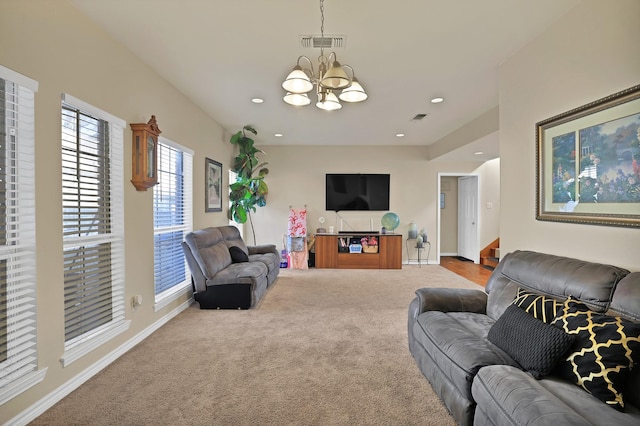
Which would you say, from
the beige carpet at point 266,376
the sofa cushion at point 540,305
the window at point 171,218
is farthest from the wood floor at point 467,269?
the window at point 171,218

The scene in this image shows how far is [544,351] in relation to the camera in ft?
5.24

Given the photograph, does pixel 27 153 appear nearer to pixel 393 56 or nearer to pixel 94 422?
pixel 94 422

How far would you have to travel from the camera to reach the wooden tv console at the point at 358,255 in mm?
6699

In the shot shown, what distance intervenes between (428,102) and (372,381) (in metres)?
3.34

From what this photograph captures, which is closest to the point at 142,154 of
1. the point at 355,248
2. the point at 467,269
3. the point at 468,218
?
the point at 355,248

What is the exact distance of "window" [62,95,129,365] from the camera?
2.31m

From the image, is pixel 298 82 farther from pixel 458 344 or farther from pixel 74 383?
pixel 74 383

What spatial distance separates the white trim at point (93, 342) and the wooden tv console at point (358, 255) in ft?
13.9

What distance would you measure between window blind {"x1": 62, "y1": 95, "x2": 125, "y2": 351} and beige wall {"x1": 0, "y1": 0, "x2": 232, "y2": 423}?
95mm

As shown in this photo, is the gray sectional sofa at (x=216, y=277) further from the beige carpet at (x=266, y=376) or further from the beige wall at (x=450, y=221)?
the beige wall at (x=450, y=221)

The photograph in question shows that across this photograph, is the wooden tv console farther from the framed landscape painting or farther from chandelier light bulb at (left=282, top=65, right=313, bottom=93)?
chandelier light bulb at (left=282, top=65, right=313, bottom=93)

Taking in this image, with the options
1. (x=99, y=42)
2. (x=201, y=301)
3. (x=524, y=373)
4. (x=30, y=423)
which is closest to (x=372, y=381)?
(x=524, y=373)

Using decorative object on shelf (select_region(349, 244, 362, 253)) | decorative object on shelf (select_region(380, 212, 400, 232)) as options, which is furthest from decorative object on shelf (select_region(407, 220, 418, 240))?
decorative object on shelf (select_region(349, 244, 362, 253))

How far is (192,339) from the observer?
311 centimetres
